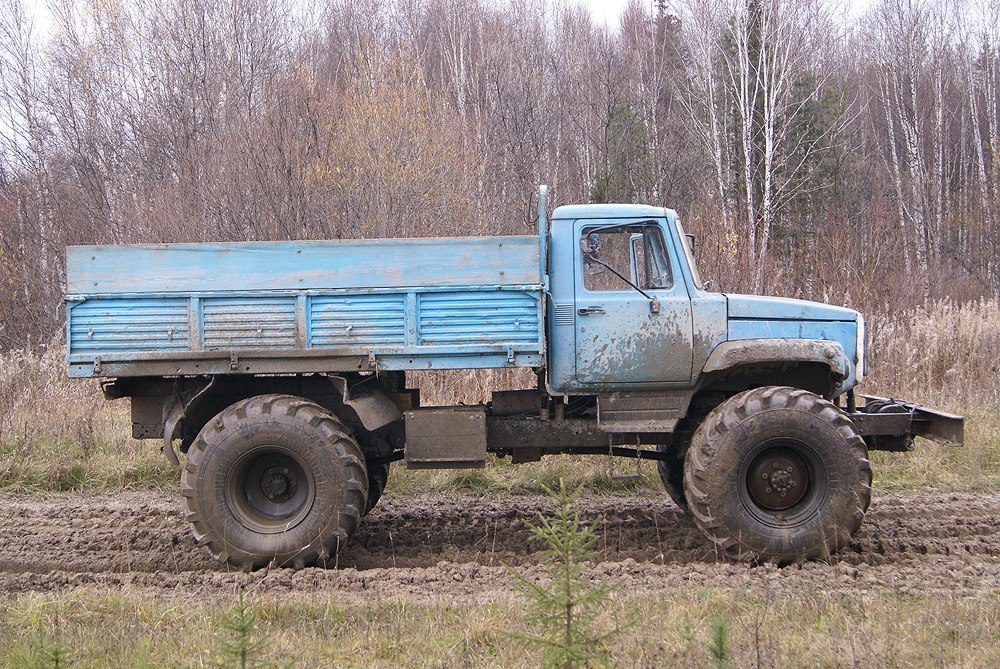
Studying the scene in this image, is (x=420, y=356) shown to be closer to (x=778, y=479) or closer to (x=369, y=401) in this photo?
(x=369, y=401)

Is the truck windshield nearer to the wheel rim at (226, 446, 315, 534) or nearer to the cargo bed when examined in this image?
the cargo bed

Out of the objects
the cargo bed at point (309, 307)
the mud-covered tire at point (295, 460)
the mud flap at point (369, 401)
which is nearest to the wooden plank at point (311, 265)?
the cargo bed at point (309, 307)

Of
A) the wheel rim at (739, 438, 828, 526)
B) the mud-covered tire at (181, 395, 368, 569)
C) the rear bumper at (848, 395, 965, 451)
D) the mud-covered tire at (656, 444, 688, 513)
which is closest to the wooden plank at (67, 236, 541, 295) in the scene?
the mud-covered tire at (181, 395, 368, 569)

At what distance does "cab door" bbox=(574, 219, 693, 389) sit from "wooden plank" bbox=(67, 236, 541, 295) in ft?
1.69

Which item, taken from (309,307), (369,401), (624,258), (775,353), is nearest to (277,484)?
(369,401)

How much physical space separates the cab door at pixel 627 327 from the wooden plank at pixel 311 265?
0.52 m

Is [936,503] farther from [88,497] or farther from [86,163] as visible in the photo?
[86,163]

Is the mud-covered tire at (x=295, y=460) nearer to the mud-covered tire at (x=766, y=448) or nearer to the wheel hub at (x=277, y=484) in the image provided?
the wheel hub at (x=277, y=484)

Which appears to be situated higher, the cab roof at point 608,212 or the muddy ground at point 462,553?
the cab roof at point 608,212

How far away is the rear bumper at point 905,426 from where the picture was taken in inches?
243

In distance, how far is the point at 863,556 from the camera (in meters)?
6.05

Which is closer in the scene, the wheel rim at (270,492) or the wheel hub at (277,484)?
the wheel rim at (270,492)

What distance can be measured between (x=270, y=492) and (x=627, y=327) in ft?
9.52

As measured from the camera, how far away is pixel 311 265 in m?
5.98
